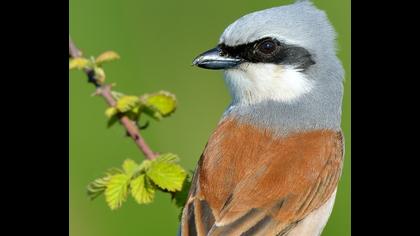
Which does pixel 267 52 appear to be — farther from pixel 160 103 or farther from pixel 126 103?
pixel 126 103

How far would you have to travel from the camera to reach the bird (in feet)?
12.1

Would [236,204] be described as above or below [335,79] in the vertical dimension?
below

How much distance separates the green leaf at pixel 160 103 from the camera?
12.6ft

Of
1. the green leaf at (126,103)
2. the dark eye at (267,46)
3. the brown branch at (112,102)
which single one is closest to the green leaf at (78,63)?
the brown branch at (112,102)

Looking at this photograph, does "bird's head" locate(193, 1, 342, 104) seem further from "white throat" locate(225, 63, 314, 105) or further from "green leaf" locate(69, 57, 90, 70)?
"green leaf" locate(69, 57, 90, 70)

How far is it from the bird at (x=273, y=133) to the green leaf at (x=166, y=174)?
0.15 m

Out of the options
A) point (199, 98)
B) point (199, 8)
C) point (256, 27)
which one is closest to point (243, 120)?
point (256, 27)

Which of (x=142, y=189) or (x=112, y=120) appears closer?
(x=142, y=189)

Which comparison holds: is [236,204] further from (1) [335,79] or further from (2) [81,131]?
(2) [81,131]

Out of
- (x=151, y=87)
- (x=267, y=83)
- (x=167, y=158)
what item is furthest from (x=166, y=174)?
(x=151, y=87)

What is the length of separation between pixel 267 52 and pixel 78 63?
1053 mm

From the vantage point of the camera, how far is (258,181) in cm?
373
